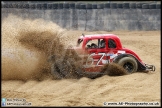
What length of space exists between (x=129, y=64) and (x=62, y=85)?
2.34 metres

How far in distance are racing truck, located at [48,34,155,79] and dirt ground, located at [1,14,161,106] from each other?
292 mm

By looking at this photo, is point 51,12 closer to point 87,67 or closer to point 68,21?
point 68,21

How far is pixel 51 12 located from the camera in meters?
24.4

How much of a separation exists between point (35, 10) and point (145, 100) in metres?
16.7

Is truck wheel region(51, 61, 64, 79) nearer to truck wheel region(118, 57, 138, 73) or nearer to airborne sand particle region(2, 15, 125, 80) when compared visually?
airborne sand particle region(2, 15, 125, 80)

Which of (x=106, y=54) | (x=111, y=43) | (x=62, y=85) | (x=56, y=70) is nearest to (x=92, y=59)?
(x=106, y=54)

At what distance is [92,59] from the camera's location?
1171 cm

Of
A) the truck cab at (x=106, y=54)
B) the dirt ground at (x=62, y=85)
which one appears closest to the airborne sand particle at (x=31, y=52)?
the dirt ground at (x=62, y=85)

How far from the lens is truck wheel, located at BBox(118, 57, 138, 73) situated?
39.0ft

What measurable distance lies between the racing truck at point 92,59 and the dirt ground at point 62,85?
0.96 ft

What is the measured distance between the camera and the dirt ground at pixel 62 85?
8980 millimetres

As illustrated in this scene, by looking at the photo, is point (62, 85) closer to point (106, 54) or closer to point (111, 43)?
point (106, 54)

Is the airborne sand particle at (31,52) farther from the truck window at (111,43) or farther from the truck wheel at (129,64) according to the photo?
the truck window at (111,43)

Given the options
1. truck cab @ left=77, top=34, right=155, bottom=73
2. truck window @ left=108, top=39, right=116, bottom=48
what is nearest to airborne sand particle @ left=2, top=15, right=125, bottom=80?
truck cab @ left=77, top=34, right=155, bottom=73
